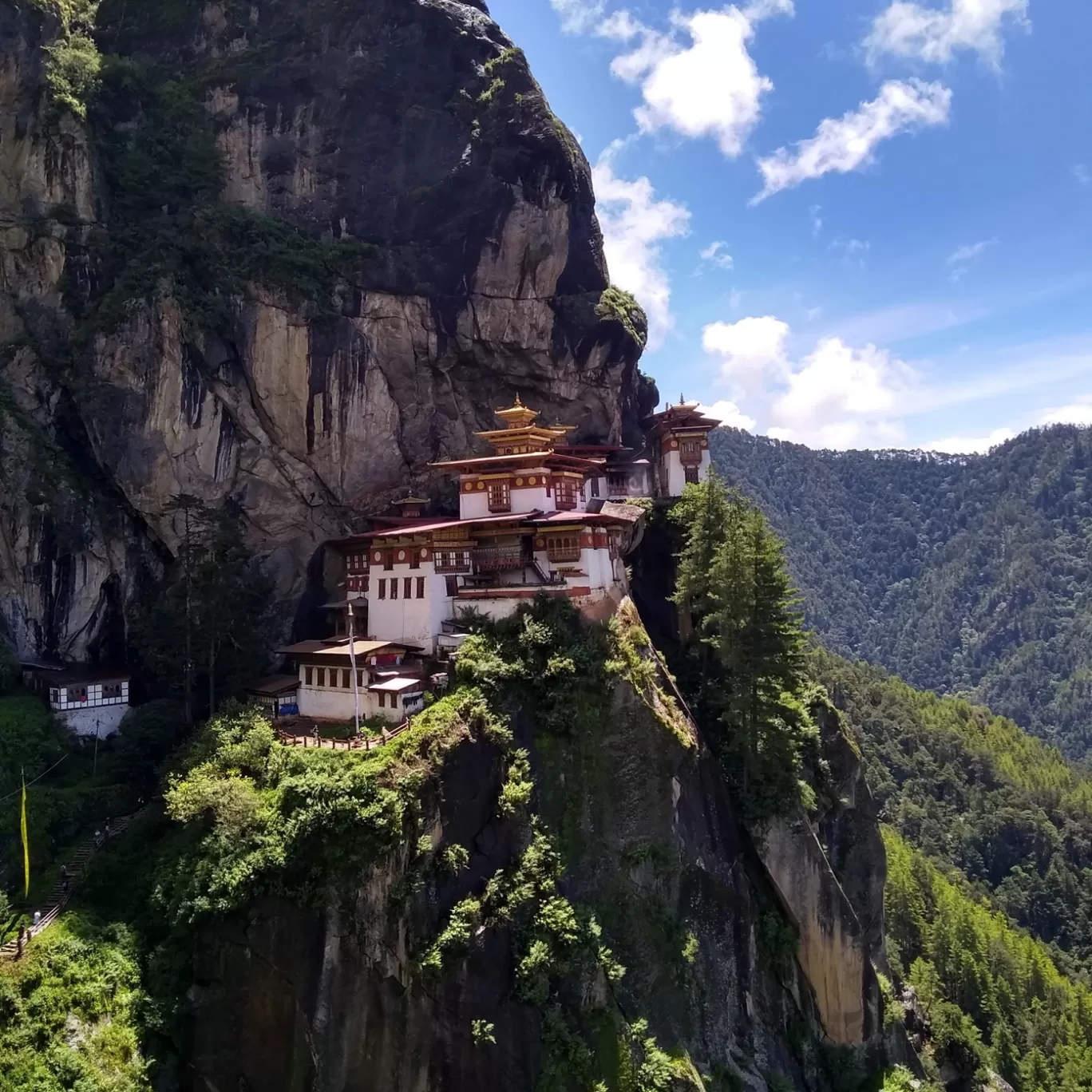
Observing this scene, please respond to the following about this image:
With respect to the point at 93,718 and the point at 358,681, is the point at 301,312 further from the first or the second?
the point at 93,718

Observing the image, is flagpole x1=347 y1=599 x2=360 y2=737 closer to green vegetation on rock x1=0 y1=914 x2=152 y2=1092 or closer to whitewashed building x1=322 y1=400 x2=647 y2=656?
whitewashed building x1=322 y1=400 x2=647 y2=656

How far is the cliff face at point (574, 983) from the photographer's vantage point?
22.5 meters

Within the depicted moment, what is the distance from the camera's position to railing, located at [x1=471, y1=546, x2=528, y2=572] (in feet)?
113

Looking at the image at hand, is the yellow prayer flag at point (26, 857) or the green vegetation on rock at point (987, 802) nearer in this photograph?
the yellow prayer flag at point (26, 857)

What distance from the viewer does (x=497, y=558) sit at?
34.7 m

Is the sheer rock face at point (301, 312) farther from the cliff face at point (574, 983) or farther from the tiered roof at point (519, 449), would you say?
the cliff face at point (574, 983)

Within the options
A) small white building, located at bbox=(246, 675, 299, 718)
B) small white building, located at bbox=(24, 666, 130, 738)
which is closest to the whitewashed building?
small white building, located at bbox=(246, 675, 299, 718)

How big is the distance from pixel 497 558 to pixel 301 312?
15912 mm

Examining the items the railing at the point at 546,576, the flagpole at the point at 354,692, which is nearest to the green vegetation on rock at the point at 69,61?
the flagpole at the point at 354,692

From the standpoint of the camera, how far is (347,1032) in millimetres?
22328

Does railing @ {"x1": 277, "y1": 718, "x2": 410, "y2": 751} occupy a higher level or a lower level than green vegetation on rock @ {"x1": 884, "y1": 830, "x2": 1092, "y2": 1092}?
higher

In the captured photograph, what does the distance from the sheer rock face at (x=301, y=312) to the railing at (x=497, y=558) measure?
389 inches

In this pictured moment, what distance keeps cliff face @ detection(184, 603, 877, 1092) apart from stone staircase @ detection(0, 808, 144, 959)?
16.2 feet

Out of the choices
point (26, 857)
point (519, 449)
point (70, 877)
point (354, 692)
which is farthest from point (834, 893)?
point (26, 857)
